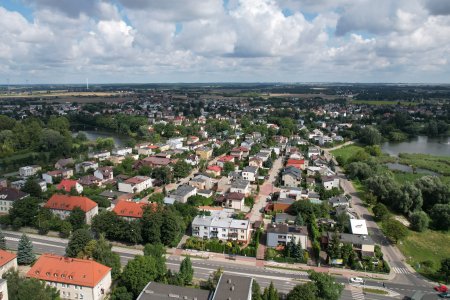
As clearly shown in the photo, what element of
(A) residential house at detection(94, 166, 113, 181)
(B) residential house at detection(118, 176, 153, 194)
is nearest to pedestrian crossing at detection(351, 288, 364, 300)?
(B) residential house at detection(118, 176, 153, 194)

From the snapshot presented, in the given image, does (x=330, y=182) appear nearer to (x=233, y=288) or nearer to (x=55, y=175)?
(x=233, y=288)

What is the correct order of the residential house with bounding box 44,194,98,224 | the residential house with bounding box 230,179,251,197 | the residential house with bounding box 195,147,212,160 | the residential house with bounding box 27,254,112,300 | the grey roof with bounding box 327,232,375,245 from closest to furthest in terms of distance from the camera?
1. the residential house with bounding box 27,254,112,300
2. the grey roof with bounding box 327,232,375,245
3. the residential house with bounding box 44,194,98,224
4. the residential house with bounding box 230,179,251,197
5. the residential house with bounding box 195,147,212,160

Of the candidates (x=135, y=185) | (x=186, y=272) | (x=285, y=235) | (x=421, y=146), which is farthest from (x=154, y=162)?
(x=421, y=146)

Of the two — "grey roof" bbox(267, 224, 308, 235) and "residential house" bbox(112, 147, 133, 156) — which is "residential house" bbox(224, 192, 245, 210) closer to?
"grey roof" bbox(267, 224, 308, 235)

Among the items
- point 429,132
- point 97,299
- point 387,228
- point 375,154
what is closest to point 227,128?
point 375,154

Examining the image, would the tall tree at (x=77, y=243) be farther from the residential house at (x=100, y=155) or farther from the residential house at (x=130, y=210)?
the residential house at (x=100, y=155)

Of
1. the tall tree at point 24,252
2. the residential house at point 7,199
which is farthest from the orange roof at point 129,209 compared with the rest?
the residential house at point 7,199
